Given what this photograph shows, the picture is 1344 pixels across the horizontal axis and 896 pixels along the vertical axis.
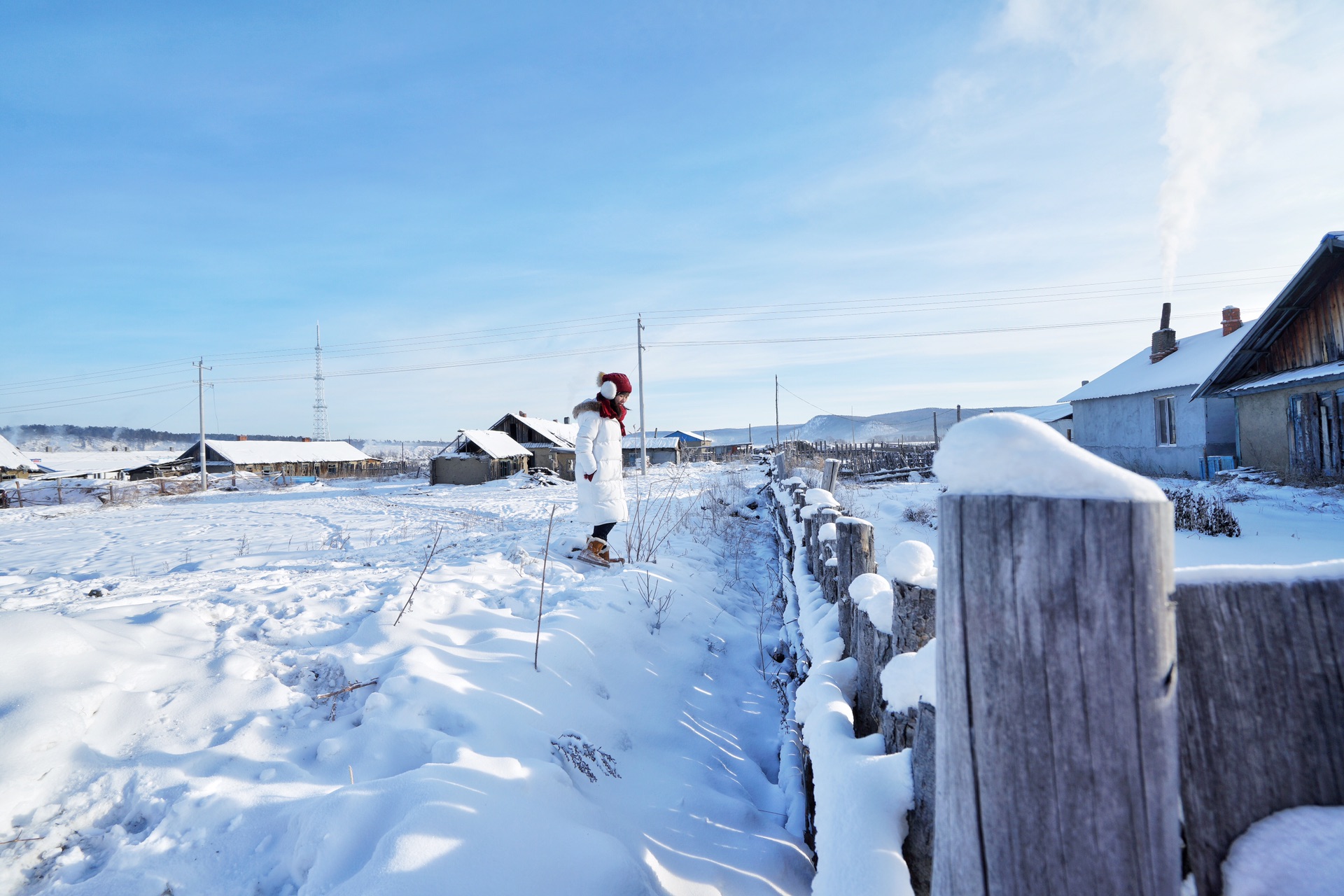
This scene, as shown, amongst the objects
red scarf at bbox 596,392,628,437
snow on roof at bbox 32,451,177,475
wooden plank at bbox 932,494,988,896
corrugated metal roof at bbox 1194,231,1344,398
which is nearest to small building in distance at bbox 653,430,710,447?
snow on roof at bbox 32,451,177,475

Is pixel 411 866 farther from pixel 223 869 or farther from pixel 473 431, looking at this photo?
pixel 473 431

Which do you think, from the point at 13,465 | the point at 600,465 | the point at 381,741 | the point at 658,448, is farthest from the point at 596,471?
the point at 658,448

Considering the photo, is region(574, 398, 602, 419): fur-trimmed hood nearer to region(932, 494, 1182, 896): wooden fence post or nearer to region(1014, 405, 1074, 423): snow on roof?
region(932, 494, 1182, 896): wooden fence post

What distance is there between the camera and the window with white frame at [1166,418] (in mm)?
16016

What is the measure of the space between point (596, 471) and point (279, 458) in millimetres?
42313

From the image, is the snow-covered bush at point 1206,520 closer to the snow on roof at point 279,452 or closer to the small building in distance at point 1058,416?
the small building in distance at point 1058,416

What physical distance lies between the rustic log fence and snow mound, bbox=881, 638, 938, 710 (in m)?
0.47

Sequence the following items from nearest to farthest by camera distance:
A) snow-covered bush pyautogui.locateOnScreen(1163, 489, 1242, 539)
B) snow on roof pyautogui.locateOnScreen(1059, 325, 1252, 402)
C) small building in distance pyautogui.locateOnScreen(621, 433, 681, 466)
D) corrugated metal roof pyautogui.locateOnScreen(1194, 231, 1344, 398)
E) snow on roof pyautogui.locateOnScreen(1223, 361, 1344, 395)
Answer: snow-covered bush pyautogui.locateOnScreen(1163, 489, 1242, 539), snow on roof pyautogui.locateOnScreen(1223, 361, 1344, 395), corrugated metal roof pyautogui.locateOnScreen(1194, 231, 1344, 398), snow on roof pyautogui.locateOnScreen(1059, 325, 1252, 402), small building in distance pyautogui.locateOnScreen(621, 433, 681, 466)

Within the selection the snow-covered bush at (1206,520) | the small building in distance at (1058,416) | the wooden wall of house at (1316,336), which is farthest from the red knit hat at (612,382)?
the small building in distance at (1058,416)

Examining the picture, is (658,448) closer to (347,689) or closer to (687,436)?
(687,436)

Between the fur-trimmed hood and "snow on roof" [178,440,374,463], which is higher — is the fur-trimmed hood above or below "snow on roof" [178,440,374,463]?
below

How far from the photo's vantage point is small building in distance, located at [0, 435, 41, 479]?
99.7 ft

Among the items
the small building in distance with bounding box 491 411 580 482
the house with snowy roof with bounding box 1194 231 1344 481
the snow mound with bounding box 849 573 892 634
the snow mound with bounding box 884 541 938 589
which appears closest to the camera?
the snow mound with bounding box 884 541 938 589

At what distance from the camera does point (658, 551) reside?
6402mm
